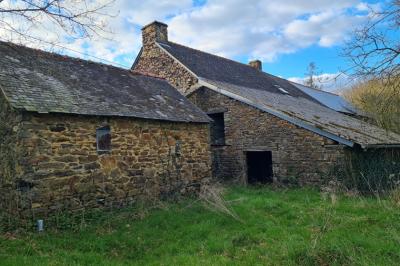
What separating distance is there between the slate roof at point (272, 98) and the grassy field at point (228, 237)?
3610 mm

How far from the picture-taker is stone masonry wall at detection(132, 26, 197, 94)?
53.1 ft

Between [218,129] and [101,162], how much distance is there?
23.7 ft

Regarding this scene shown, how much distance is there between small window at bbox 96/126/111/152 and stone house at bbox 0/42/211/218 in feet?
0.08

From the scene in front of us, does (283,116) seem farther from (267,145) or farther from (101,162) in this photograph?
(101,162)

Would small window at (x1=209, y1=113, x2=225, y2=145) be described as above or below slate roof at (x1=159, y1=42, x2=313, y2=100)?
below

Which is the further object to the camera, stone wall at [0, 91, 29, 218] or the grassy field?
stone wall at [0, 91, 29, 218]

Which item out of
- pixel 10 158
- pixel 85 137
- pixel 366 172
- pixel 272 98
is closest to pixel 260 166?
pixel 272 98

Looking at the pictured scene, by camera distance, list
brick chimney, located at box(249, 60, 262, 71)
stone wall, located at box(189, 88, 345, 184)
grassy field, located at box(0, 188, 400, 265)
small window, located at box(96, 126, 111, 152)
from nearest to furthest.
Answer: grassy field, located at box(0, 188, 400, 265), small window, located at box(96, 126, 111, 152), stone wall, located at box(189, 88, 345, 184), brick chimney, located at box(249, 60, 262, 71)

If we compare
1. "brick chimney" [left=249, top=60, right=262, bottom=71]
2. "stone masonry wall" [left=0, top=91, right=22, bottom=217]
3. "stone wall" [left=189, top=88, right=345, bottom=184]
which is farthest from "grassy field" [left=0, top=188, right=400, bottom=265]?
"brick chimney" [left=249, top=60, right=262, bottom=71]

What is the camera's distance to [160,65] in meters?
17.4

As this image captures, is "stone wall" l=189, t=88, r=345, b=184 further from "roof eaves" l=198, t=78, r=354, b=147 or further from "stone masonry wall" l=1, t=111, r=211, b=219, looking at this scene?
"stone masonry wall" l=1, t=111, r=211, b=219

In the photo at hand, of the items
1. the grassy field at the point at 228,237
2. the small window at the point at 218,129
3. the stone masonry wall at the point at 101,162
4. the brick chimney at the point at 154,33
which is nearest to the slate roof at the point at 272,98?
the brick chimney at the point at 154,33

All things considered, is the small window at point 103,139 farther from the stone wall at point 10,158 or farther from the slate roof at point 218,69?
the slate roof at point 218,69

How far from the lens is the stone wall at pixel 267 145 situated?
11609 mm
